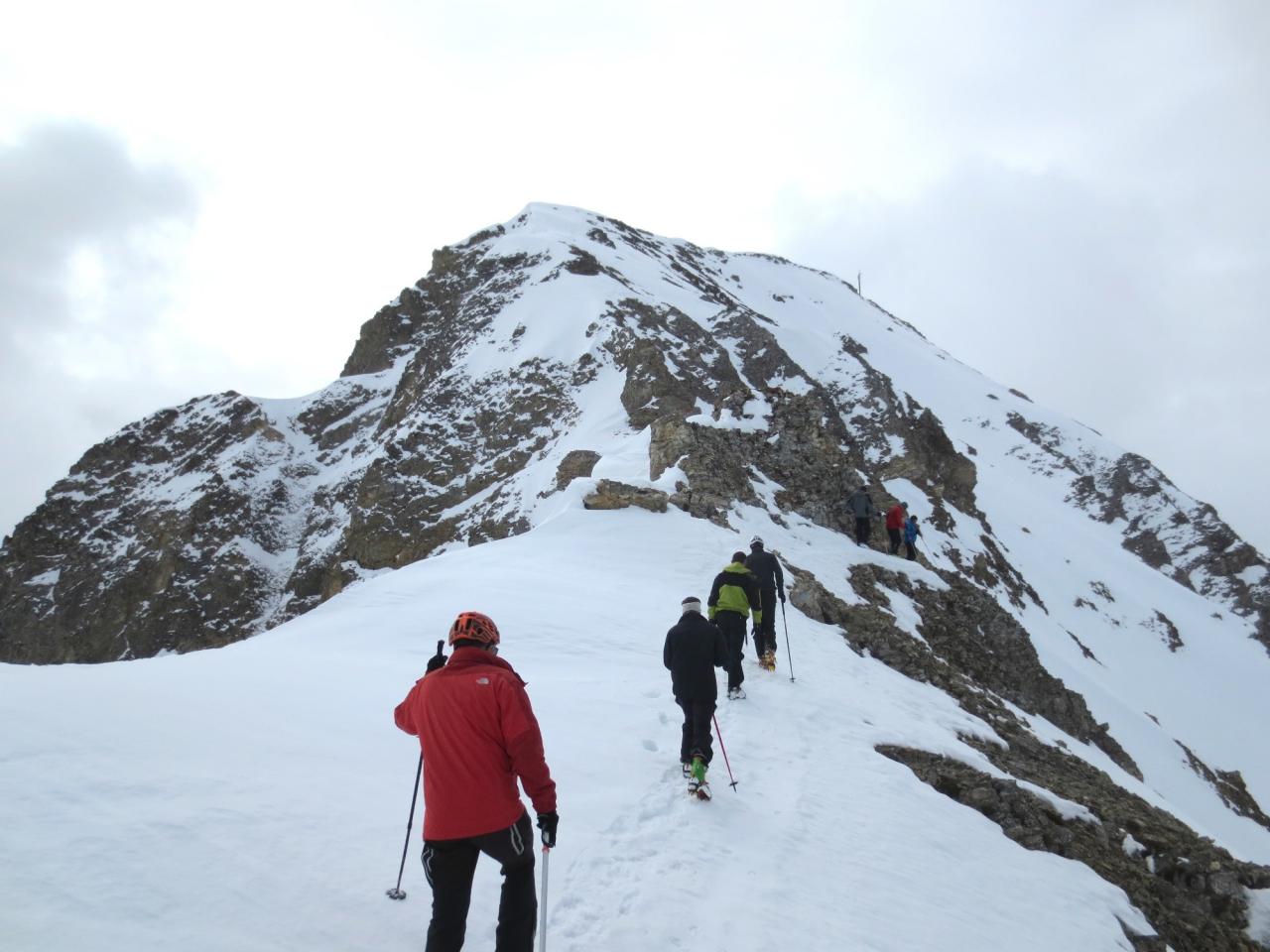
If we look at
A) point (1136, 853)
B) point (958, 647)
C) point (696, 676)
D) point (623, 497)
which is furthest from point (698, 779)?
point (958, 647)

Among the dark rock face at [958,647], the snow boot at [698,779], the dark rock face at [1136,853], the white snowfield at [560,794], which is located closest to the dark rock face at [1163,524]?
the dark rock face at [958,647]

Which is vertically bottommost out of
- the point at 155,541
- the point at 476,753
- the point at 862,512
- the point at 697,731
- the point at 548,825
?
the point at 548,825

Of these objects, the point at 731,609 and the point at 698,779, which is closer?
the point at 698,779

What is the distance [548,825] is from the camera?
13.3 ft

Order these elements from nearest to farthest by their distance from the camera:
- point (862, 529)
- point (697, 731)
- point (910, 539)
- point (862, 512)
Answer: point (697, 731), point (862, 512), point (862, 529), point (910, 539)

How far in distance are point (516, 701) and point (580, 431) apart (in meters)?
30.6

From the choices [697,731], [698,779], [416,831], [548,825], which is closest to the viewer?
[548,825]

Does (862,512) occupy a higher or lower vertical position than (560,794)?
higher

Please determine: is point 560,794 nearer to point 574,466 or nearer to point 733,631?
point 733,631

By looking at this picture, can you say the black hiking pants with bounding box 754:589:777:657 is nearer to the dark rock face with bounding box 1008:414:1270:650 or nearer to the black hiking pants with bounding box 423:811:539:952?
the black hiking pants with bounding box 423:811:539:952

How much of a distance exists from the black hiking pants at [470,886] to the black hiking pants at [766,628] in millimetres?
7826

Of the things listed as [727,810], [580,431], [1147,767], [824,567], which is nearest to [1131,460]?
[1147,767]

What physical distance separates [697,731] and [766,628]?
15.2 ft

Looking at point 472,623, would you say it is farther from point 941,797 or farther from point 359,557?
point 359,557
